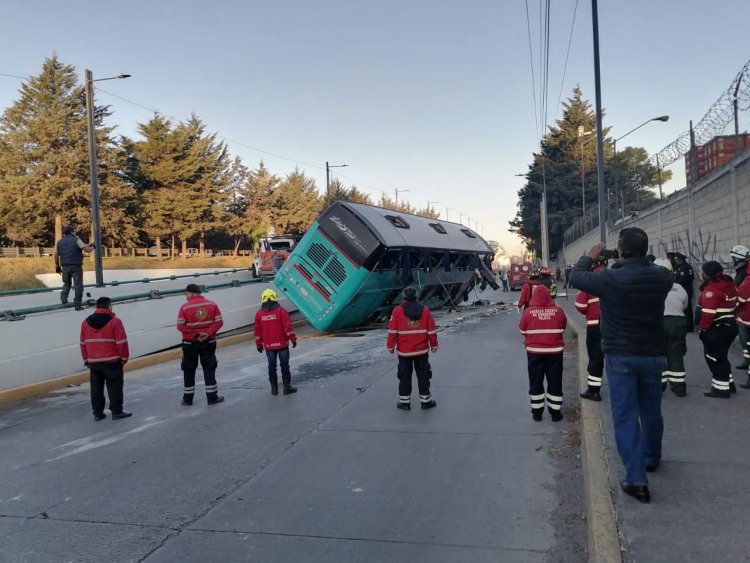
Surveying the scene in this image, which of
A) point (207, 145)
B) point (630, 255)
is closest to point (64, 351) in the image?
point (630, 255)

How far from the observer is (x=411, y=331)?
299 inches

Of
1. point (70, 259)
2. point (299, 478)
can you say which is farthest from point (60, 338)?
point (299, 478)

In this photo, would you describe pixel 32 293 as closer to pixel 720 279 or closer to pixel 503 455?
pixel 503 455

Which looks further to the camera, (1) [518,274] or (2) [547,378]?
(1) [518,274]

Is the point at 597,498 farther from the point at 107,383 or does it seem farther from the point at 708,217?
the point at 708,217

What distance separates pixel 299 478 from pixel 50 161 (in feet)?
145

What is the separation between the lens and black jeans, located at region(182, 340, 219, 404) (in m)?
8.47

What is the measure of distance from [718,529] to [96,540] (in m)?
4.13

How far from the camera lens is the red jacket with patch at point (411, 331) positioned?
7.57 m

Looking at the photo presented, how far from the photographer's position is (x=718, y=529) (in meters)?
3.61

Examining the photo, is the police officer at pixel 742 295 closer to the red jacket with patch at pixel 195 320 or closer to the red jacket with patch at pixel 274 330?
the red jacket with patch at pixel 274 330

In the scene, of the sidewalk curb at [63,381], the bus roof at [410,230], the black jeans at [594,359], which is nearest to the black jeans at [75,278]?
the sidewalk curb at [63,381]

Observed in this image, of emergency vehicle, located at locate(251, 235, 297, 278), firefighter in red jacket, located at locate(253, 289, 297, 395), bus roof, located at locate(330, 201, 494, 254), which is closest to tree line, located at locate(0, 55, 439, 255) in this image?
emergency vehicle, located at locate(251, 235, 297, 278)

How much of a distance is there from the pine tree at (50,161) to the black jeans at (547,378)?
42898 millimetres
